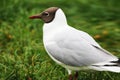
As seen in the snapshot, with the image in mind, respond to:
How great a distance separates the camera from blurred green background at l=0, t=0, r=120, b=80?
4500mm

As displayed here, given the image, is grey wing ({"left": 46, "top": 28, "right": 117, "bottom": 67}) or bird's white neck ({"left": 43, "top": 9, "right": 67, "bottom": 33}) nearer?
grey wing ({"left": 46, "top": 28, "right": 117, "bottom": 67})

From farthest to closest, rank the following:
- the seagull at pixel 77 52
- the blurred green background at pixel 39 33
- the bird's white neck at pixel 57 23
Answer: the blurred green background at pixel 39 33 < the bird's white neck at pixel 57 23 < the seagull at pixel 77 52

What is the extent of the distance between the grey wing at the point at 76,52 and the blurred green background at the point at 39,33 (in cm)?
27

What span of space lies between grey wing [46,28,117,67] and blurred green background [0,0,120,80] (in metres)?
0.27

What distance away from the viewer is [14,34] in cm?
557

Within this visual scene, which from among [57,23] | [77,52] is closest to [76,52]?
[77,52]

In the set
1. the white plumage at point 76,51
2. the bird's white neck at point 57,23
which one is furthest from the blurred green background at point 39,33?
the bird's white neck at point 57,23

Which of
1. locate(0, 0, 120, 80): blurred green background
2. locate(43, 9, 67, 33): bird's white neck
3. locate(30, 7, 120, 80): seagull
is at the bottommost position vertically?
locate(0, 0, 120, 80): blurred green background

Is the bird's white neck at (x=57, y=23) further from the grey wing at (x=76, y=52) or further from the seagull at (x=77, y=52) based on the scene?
the grey wing at (x=76, y=52)

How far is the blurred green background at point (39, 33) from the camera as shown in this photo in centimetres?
450

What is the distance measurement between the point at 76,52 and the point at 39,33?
1742 mm

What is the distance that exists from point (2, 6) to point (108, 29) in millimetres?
1317

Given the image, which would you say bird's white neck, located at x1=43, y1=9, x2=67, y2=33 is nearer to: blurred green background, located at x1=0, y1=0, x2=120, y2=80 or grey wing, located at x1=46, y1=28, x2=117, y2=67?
grey wing, located at x1=46, y1=28, x2=117, y2=67

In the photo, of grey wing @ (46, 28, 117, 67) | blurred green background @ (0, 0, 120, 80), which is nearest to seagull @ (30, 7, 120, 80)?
grey wing @ (46, 28, 117, 67)
